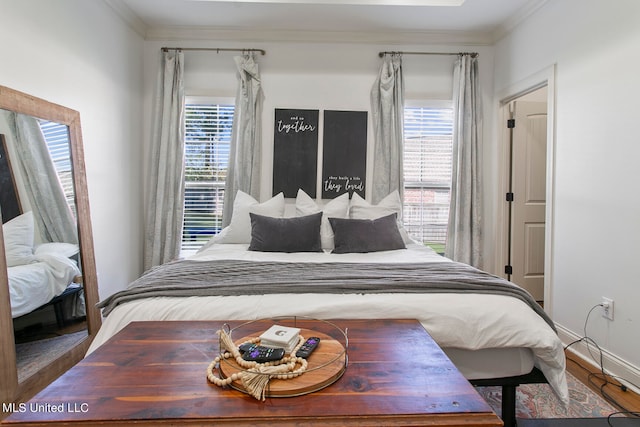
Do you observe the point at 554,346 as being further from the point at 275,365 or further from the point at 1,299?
the point at 1,299

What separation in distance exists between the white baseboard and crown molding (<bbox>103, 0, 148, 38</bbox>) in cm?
447

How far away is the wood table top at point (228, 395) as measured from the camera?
855 mm

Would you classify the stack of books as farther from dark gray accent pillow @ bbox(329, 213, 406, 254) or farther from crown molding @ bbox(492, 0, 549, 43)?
crown molding @ bbox(492, 0, 549, 43)

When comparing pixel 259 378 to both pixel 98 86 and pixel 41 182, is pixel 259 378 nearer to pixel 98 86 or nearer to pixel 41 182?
pixel 41 182

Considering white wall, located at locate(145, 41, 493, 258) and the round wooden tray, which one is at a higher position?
white wall, located at locate(145, 41, 493, 258)

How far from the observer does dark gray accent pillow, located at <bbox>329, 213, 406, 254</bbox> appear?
2.57m

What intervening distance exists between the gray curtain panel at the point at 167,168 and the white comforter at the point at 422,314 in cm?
196

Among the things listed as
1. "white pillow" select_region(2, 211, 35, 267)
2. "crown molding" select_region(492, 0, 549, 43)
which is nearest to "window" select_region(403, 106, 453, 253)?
"crown molding" select_region(492, 0, 549, 43)

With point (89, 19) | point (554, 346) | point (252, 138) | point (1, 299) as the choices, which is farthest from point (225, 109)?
point (554, 346)

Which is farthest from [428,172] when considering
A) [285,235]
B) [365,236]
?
[285,235]

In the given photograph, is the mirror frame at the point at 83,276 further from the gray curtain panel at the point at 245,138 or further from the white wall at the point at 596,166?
the white wall at the point at 596,166

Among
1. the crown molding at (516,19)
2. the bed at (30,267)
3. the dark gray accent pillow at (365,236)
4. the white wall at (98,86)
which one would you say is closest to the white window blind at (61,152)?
the white wall at (98,86)

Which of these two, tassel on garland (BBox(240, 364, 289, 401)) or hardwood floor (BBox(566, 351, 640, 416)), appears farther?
hardwood floor (BBox(566, 351, 640, 416))

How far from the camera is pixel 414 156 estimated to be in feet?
11.7
